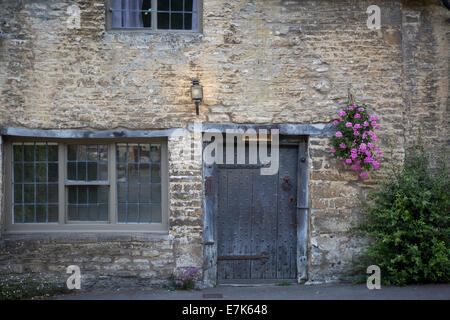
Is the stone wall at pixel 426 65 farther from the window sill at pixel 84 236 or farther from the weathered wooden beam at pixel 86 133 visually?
the window sill at pixel 84 236

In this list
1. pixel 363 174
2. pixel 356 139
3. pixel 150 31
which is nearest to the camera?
pixel 356 139

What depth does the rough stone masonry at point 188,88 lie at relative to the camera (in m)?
5.68

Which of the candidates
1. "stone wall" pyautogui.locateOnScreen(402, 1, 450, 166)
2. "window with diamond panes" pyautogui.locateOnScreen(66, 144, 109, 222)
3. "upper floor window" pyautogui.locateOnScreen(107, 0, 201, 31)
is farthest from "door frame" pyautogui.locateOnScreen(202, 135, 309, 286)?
"upper floor window" pyautogui.locateOnScreen(107, 0, 201, 31)

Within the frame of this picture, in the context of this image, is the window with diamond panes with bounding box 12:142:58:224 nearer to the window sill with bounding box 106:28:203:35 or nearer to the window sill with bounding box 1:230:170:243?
the window sill with bounding box 1:230:170:243

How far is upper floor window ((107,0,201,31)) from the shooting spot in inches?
231

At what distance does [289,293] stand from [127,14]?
4.51 metres

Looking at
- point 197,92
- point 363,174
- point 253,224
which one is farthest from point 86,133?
point 363,174

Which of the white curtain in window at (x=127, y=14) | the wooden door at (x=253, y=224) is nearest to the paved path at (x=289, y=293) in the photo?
the wooden door at (x=253, y=224)

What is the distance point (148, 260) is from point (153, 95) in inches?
→ 91.2

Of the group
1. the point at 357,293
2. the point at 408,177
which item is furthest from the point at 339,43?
the point at 357,293

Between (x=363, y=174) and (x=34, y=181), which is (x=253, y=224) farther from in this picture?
(x=34, y=181)

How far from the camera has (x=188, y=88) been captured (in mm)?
5758

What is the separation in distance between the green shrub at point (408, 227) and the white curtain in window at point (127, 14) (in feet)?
13.7

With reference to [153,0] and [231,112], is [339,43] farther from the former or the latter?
[153,0]
